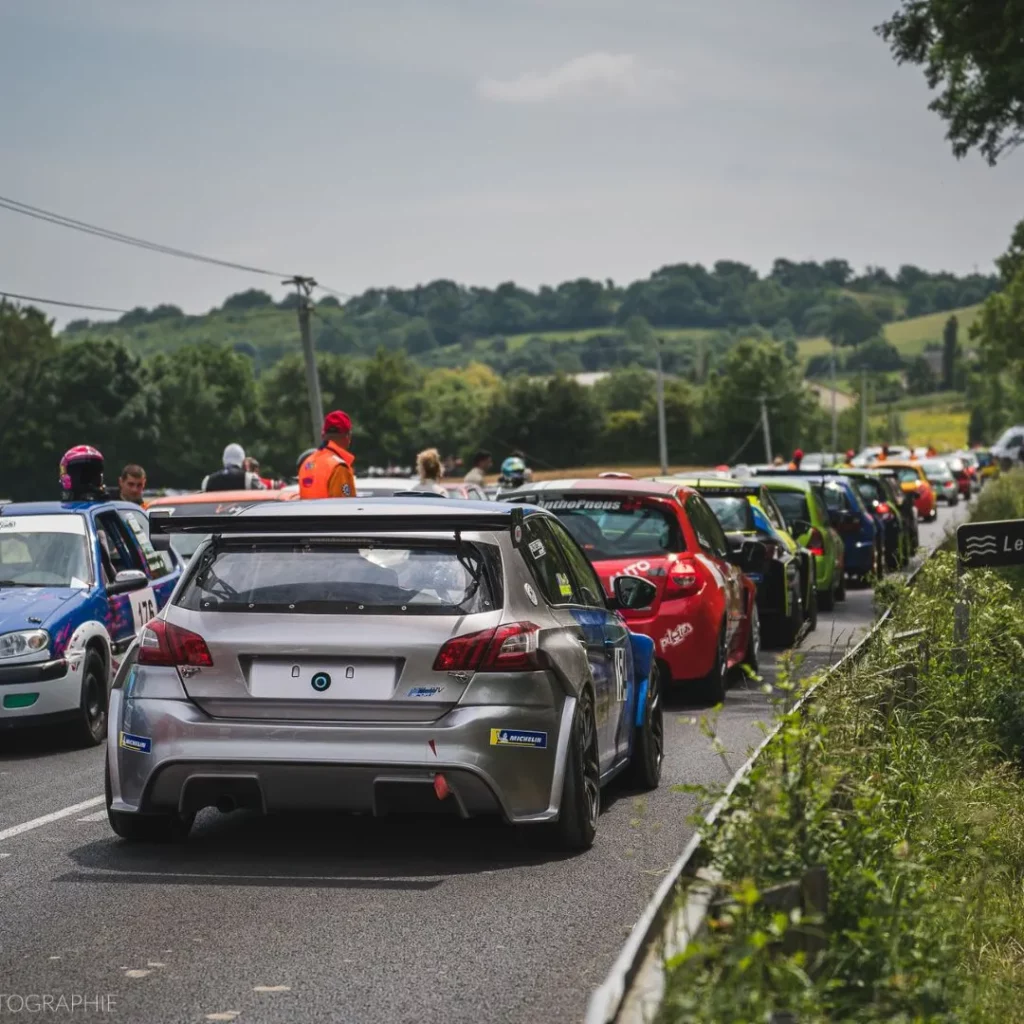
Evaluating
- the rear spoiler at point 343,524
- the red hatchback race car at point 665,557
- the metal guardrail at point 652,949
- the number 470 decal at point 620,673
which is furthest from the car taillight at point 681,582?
the metal guardrail at point 652,949

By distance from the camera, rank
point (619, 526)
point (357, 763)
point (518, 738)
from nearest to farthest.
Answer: point (357, 763)
point (518, 738)
point (619, 526)

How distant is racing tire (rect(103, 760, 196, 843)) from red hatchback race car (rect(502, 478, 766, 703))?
17.1 feet

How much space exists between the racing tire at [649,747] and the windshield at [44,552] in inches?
179

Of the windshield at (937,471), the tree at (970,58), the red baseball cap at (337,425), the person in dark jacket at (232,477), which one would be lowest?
the windshield at (937,471)

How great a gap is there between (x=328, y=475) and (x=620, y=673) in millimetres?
4967

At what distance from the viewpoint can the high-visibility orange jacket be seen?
46.5 feet

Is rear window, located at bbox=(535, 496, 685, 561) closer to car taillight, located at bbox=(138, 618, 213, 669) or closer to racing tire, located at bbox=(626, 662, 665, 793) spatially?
racing tire, located at bbox=(626, 662, 665, 793)

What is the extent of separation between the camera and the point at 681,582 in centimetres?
1369

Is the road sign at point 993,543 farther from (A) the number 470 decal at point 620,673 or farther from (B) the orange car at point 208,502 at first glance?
(B) the orange car at point 208,502

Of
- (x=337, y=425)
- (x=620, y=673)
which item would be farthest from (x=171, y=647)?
(x=337, y=425)

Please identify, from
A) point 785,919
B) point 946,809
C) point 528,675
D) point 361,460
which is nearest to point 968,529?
point 946,809

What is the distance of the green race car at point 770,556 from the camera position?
18.3 metres

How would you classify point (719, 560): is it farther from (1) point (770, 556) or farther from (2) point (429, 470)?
(2) point (429, 470)

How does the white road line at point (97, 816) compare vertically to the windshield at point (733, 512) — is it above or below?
below
